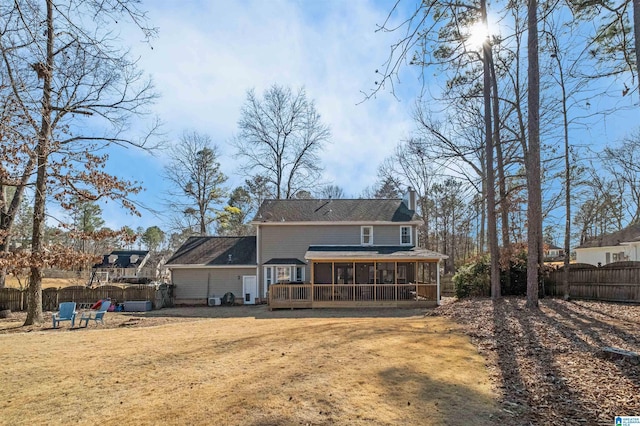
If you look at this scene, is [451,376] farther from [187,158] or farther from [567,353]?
[187,158]

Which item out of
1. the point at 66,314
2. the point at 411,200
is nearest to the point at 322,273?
the point at 411,200

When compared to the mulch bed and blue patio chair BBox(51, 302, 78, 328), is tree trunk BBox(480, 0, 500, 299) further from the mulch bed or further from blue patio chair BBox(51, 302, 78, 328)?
blue patio chair BBox(51, 302, 78, 328)

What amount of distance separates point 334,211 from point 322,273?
4.03 m

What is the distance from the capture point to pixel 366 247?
22891 millimetres

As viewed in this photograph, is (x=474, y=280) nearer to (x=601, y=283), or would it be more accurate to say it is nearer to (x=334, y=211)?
(x=601, y=283)

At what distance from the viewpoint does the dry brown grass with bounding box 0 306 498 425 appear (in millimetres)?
4957

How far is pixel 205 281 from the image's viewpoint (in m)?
23.8

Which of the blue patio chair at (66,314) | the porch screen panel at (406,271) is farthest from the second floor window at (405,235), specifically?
the blue patio chair at (66,314)

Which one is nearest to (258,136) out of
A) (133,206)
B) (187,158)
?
(187,158)

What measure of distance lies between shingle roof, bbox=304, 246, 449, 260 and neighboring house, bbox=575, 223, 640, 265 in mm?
12235

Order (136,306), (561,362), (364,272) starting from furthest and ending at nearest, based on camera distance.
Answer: (364,272) → (136,306) → (561,362)

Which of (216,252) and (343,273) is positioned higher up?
(216,252)

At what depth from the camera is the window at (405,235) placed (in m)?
23.4

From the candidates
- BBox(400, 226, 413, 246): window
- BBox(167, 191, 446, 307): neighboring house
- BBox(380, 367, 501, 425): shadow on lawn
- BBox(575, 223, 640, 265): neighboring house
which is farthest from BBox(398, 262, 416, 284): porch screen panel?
BBox(380, 367, 501, 425): shadow on lawn
